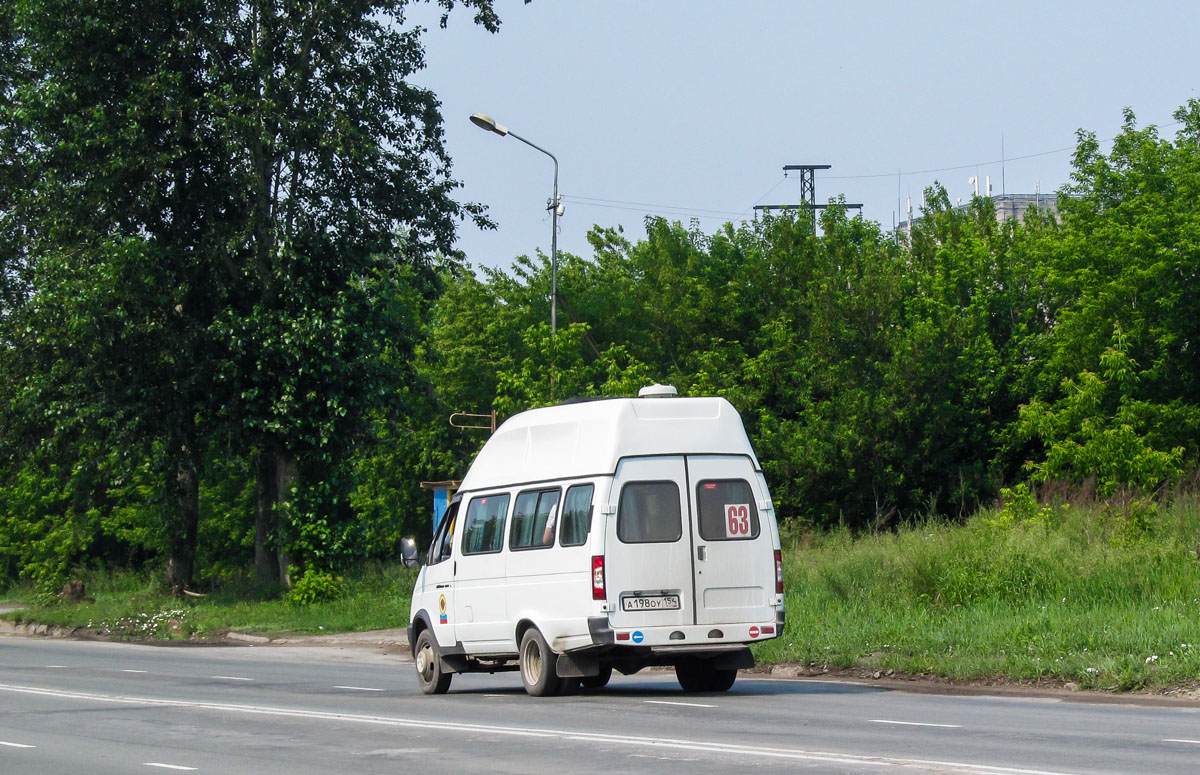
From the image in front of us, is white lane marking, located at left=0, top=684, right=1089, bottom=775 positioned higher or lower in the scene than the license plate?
lower

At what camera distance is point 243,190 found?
29500mm

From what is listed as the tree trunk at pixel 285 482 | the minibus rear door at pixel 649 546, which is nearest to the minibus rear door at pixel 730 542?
the minibus rear door at pixel 649 546

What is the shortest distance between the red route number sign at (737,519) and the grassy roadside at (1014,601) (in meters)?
3.46

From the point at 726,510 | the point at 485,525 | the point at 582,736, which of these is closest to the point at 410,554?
the point at 485,525

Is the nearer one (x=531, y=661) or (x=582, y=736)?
(x=582, y=736)

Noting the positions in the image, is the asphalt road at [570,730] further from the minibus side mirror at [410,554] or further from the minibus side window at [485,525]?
the minibus side window at [485,525]

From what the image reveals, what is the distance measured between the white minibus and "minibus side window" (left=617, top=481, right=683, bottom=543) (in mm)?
13

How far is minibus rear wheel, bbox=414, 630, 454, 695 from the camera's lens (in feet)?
50.0

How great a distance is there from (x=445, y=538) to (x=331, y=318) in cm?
1431

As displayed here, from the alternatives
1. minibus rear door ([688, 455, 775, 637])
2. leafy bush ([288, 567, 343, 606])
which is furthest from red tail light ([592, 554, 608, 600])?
leafy bush ([288, 567, 343, 606])

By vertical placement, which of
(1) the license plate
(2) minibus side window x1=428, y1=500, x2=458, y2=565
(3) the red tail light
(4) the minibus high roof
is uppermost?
(4) the minibus high roof

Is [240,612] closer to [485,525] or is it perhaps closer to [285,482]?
[285,482]

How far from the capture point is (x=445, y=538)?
15.9 meters

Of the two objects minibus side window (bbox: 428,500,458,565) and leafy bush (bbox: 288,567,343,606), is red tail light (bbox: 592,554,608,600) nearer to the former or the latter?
minibus side window (bbox: 428,500,458,565)
